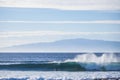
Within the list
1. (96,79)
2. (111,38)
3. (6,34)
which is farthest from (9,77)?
(111,38)

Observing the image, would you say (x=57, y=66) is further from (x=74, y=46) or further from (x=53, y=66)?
(x=74, y=46)

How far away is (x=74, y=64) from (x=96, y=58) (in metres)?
0.22

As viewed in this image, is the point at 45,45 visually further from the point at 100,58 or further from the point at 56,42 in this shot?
the point at 100,58

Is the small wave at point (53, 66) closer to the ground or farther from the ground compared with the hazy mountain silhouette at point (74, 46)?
closer to the ground

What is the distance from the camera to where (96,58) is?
311cm

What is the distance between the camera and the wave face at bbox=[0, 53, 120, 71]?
3.05 m

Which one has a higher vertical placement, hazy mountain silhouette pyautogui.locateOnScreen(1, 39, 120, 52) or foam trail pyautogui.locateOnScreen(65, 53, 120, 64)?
hazy mountain silhouette pyautogui.locateOnScreen(1, 39, 120, 52)

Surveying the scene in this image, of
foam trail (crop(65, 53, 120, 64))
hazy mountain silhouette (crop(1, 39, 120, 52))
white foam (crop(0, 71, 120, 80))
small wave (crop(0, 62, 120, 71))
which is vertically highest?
hazy mountain silhouette (crop(1, 39, 120, 52))

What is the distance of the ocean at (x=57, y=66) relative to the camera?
9.90 ft

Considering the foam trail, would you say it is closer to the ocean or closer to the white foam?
the ocean

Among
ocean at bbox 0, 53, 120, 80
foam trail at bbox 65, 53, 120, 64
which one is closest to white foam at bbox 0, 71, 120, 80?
ocean at bbox 0, 53, 120, 80

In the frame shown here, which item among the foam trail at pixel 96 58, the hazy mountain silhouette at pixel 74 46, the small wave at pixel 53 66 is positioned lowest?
the small wave at pixel 53 66

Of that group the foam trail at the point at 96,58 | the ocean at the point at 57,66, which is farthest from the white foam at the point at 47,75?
the foam trail at the point at 96,58

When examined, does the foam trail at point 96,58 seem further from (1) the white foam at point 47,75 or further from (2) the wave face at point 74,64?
(1) the white foam at point 47,75
